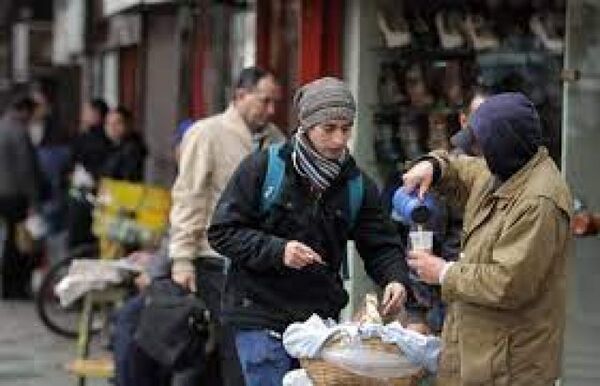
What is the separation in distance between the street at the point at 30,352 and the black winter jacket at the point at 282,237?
169 inches

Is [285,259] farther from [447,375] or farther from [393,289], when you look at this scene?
[447,375]

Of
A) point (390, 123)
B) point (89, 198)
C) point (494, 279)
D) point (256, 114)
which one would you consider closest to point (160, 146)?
point (89, 198)

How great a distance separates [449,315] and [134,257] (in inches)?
187

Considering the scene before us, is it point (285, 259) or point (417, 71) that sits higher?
point (417, 71)

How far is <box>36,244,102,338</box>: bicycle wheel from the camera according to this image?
1165cm

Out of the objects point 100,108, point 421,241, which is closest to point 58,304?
point 100,108

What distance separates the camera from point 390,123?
8.42 m

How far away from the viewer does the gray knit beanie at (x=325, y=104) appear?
524cm

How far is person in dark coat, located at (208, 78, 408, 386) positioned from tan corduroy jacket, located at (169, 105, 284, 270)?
157 centimetres

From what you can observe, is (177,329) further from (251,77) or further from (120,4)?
(120,4)

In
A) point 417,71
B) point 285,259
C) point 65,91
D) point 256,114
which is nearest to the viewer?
point 285,259

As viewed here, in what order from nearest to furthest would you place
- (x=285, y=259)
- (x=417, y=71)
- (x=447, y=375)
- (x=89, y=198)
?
(x=447, y=375), (x=285, y=259), (x=417, y=71), (x=89, y=198)

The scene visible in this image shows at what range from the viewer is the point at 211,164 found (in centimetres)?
713

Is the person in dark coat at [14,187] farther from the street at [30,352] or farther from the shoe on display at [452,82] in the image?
the shoe on display at [452,82]
